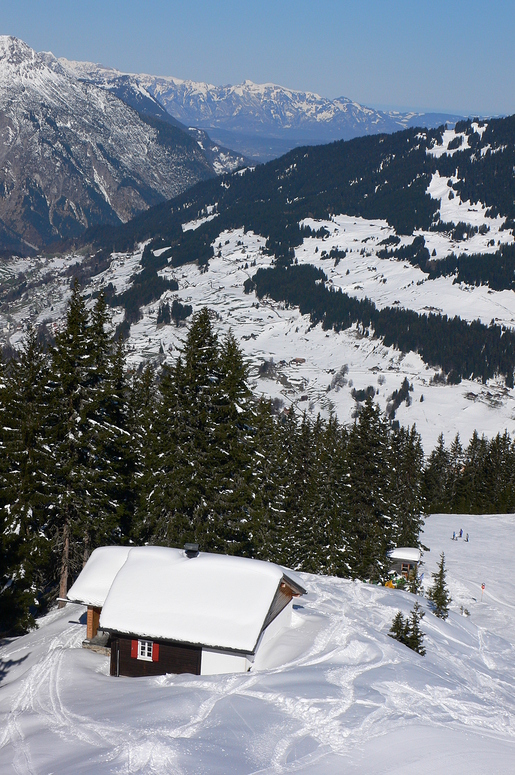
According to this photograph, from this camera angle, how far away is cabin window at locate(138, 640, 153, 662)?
23250 mm

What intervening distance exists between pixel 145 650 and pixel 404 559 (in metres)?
35.2

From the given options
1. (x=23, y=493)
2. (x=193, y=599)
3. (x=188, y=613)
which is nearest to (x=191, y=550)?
(x=193, y=599)

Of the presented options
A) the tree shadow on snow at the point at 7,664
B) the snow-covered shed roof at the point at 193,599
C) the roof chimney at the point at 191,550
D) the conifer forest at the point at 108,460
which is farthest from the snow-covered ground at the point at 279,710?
the roof chimney at the point at 191,550

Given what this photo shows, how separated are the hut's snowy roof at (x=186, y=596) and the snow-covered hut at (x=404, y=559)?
3078 cm

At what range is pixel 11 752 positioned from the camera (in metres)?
17.4

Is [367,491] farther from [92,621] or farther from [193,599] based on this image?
[193,599]

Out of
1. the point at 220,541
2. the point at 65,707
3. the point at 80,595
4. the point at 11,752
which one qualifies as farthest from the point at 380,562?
the point at 11,752

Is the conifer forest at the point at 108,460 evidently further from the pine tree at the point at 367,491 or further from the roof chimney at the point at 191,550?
the pine tree at the point at 367,491

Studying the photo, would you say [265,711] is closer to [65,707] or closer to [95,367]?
[65,707]

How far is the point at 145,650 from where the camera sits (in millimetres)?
23312

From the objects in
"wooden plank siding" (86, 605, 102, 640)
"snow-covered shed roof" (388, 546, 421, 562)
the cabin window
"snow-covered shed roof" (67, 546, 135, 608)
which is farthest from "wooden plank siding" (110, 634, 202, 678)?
"snow-covered shed roof" (388, 546, 421, 562)

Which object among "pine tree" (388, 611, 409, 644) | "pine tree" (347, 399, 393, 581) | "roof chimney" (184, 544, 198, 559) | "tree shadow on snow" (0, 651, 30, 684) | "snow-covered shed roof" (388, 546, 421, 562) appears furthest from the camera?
"snow-covered shed roof" (388, 546, 421, 562)

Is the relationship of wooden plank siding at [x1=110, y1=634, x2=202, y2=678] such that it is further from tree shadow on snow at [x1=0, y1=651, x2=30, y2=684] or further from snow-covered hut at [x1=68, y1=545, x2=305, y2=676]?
tree shadow on snow at [x1=0, y1=651, x2=30, y2=684]

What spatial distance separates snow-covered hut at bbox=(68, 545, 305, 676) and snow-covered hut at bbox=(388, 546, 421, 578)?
31.5 meters
